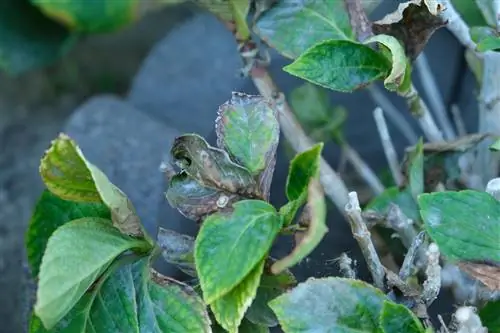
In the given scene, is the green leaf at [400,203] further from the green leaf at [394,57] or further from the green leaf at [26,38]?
the green leaf at [26,38]

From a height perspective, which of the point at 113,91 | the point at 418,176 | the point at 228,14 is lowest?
the point at 113,91

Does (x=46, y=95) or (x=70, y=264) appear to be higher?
(x=70, y=264)

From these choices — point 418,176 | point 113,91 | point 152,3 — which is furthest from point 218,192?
point 113,91

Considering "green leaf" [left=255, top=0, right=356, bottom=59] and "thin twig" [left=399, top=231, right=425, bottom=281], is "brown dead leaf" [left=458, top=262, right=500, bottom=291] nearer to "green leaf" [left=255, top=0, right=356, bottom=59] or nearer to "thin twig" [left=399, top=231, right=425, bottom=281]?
"thin twig" [left=399, top=231, right=425, bottom=281]

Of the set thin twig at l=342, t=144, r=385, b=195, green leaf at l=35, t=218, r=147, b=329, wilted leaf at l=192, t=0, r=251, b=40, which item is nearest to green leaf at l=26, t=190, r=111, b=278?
green leaf at l=35, t=218, r=147, b=329

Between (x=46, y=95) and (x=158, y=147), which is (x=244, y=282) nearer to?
(x=158, y=147)

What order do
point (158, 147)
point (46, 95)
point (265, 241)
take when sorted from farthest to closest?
1. point (46, 95)
2. point (158, 147)
3. point (265, 241)

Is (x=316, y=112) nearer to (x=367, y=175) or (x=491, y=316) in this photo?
(x=367, y=175)

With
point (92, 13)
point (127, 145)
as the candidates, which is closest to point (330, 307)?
point (127, 145)
